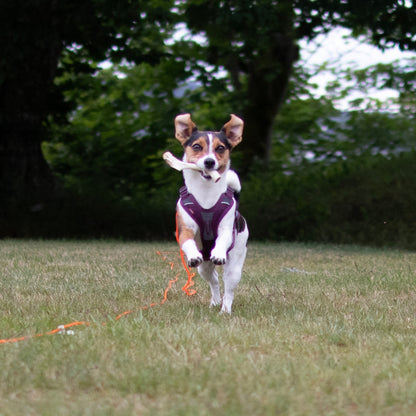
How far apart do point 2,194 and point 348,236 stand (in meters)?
8.03

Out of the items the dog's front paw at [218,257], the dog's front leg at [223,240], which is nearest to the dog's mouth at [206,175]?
the dog's front leg at [223,240]

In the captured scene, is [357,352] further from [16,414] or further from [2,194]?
[2,194]

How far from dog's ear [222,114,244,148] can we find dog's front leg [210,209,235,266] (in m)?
0.64

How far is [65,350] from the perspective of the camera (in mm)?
3682

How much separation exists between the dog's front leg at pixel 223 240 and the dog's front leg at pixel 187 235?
131 millimetres

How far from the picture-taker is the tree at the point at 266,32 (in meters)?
12.3

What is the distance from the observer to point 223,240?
474cm

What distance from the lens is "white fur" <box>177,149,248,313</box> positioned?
4.65m

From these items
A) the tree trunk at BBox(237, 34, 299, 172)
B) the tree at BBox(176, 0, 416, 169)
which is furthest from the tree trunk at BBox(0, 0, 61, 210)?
the tree trunk at BBox(237, 34, 299, 172)

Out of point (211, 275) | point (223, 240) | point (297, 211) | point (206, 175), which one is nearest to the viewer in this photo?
point (223, 240)

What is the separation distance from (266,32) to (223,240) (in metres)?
10.8

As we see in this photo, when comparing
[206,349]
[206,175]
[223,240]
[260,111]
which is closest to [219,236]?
[223,240]

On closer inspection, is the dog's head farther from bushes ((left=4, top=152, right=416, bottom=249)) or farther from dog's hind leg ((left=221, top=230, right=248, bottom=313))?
bushes ((left=4, top=152, right=416, bottom=249))

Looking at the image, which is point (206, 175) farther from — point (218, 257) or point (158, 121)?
point (158, 121)
